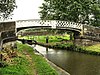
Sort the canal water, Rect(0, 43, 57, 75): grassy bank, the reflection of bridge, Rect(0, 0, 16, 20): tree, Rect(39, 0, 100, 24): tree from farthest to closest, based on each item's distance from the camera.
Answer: Rect(39, 0, 100, 24): tree
the reflection of bridge
Rect(0, 0, 16, 20): tree
the canal water
Rect(0, 43, 57, 75): grassy bank

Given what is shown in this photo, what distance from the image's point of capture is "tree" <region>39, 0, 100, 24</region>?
62.8 m

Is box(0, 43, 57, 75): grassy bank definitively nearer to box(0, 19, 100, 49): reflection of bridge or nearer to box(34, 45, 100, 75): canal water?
box(34, 45, 100, 75): canal water

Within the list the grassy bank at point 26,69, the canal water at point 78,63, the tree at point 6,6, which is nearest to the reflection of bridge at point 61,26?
the canal water at point 78,63

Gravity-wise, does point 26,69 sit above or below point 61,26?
below

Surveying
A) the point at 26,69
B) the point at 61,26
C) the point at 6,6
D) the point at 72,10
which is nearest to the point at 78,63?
the point at 6,6

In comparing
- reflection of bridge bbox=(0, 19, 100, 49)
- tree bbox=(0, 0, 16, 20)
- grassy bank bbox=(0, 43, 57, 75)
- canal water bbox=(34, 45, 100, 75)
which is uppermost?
tree bbox=(0, 0, 16, 20)

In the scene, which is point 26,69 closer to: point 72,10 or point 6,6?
point 6,6

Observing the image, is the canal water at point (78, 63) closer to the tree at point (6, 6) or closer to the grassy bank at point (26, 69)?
the grassy bank at point (26, 69)

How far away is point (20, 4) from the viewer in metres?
111

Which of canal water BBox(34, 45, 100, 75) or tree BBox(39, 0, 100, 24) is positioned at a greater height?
tree BBox(39, 0, 100, 24)

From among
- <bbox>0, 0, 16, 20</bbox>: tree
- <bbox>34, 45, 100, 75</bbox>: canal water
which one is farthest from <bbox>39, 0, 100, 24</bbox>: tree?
<bbox>0, 0, 16, 20</bbox>: tree

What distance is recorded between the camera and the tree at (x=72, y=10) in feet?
206

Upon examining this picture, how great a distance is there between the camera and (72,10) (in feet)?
205

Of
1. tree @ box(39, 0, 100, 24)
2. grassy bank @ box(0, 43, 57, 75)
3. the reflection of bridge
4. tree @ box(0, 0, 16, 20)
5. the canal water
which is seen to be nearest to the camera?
grassy bank @ box(0, 43, 57, 75)
